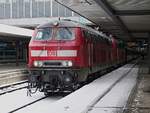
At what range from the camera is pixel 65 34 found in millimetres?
18047

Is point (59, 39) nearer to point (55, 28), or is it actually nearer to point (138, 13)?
point (55, 28)

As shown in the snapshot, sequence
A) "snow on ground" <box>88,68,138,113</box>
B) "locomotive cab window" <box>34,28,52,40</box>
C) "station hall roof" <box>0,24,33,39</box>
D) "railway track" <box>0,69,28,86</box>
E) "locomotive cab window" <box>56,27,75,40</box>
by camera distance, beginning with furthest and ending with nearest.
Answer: "station hall roof" <box>0,24,33,39</box> → "railway track" <box>0,69,28,86</box> → "locomotive cab window" <box>34,28,52,40</box> → "locomotive cab window" <box>56,27,75,40</box> → "snow on ground" <box>88,68,138,113</box>

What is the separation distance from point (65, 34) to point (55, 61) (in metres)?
1.29

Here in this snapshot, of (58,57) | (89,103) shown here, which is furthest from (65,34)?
(89,103)

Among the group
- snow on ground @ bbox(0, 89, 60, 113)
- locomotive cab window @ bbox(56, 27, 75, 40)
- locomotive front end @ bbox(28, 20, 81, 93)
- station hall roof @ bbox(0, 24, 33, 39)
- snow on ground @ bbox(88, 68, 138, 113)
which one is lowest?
snow on ground @ bbox(0, 89, 60, 113)

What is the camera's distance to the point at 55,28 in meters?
18.2

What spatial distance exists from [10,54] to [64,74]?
136 feet

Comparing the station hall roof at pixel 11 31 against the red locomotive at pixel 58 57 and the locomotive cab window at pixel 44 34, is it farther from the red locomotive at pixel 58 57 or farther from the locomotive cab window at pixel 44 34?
the red locomotive at pixel 58 57

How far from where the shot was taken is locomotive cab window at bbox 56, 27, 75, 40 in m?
18.0

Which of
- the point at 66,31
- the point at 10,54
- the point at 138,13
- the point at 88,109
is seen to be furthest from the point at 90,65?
the point at 10,54

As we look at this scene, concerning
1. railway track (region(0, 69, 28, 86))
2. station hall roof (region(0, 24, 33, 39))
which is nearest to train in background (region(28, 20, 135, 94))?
railway track (region(0, 69, 28, 86))

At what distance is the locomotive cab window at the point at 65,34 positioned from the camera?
1795 centimetres

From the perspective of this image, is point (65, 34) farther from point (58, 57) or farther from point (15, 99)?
point (15, 99)

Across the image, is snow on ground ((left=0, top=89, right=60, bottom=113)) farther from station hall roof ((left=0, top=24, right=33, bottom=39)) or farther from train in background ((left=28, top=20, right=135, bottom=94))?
station hall roof ((left=0, top=24, right=33, bottom=39))
